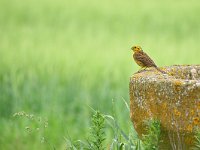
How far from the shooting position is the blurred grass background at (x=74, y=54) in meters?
9.36

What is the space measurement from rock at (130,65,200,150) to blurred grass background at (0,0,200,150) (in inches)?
113

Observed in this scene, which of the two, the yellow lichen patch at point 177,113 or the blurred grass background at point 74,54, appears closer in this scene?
the yellow lichen patch at point 177,113

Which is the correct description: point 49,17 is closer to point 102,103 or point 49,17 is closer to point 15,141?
point 102,103

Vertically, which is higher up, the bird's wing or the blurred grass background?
the bird's wing

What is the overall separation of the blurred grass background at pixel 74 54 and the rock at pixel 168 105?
287cm

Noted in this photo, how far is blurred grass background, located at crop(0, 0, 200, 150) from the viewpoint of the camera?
368 inches

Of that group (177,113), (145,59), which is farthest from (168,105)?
(145,59)

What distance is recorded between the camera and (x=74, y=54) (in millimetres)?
11430

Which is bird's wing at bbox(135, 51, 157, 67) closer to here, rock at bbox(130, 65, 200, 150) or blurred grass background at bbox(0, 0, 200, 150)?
rock at bbox(130, 65, 200, 150)

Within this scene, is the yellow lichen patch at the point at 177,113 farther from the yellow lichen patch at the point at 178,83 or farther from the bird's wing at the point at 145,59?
the bird's wing at the point at 145,59

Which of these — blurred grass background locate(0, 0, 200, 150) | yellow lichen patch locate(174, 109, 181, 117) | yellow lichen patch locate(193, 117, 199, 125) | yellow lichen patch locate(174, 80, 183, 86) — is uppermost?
yellow lichen patch locate(174, 80, 183, 86)

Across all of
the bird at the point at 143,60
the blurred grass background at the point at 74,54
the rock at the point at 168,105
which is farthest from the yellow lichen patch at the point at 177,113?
the blurred grass background at the point at 74,54

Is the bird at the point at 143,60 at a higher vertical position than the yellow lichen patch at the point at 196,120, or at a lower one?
higher

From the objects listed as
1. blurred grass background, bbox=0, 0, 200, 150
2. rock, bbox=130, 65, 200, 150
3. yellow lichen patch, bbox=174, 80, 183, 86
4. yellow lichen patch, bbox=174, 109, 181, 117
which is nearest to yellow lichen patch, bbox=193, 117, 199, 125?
rock, bbox=130, 65, 200, 150
